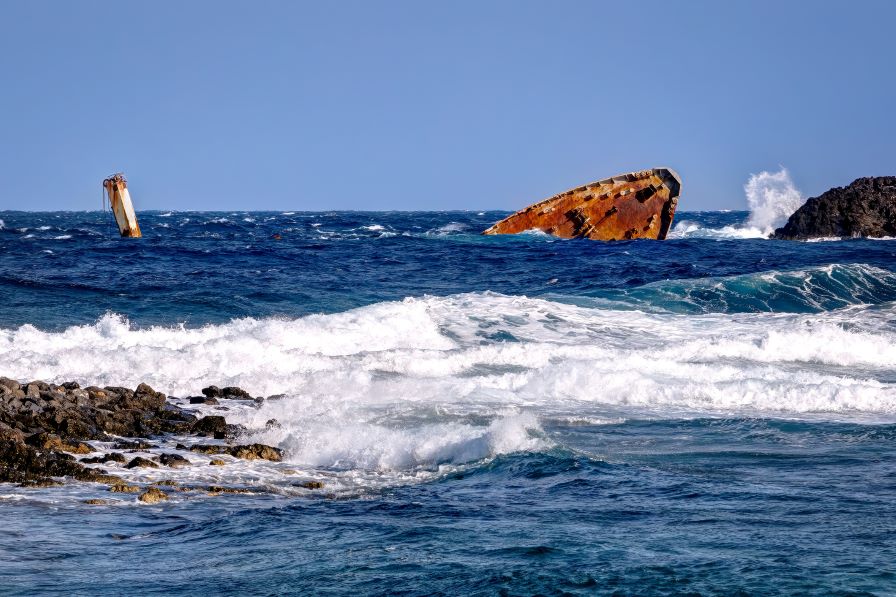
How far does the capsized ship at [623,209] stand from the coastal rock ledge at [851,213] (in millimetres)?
5729

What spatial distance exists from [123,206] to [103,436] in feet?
104

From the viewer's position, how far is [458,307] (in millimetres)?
21781

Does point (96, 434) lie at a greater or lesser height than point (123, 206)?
lesser

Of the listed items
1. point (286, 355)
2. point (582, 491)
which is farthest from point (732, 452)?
point (286, 355)

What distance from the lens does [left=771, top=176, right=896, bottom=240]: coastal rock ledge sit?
40438 millimetres

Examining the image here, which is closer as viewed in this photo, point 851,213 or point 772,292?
point 772,292

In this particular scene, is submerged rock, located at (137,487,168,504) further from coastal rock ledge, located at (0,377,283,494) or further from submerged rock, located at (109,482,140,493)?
submerged rock, located at (109,482,140,493)

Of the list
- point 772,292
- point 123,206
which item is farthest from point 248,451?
point 123,206

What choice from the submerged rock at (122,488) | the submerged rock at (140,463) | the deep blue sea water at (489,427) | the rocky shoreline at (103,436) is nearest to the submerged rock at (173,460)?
the rocky shoreline at (103,436)

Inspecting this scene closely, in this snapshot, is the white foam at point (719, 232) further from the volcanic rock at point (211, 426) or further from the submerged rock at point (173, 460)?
the submerged rock at point (173, 460)

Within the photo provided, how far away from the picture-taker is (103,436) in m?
10.2

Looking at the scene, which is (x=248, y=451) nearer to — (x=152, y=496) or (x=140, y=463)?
(x=140, y=463)

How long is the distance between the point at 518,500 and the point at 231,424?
15.1 feet

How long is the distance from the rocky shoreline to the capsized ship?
30346mm
